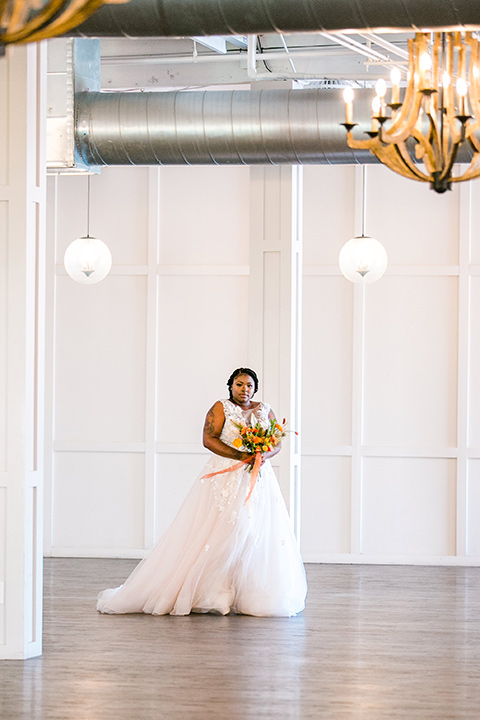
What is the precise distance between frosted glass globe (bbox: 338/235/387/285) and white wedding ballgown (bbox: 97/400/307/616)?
2201 millimetres

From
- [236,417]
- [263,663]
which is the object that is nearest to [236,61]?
[236,417]

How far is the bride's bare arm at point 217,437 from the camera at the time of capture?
7508mm

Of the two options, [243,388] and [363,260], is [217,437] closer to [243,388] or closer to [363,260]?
[243,388]

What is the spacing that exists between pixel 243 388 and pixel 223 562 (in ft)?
4.13

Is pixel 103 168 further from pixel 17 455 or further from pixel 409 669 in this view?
pixel 409 669

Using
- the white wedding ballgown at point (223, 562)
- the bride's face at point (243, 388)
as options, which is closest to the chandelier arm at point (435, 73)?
the bride's face at point (243, 388)

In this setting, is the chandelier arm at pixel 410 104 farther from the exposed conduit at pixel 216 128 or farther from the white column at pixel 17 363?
the exposed conduit at pixel 216 128

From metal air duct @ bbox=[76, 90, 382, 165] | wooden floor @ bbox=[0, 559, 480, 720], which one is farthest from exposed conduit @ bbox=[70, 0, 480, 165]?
wooden floor @ bbox=[0, 559, 480, 720]

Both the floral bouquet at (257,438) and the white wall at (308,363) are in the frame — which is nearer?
the floral bouquet at (257,438)

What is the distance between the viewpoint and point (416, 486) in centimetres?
960

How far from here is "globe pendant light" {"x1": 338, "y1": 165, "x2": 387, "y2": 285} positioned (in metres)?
8.76

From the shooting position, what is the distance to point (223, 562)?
730cm

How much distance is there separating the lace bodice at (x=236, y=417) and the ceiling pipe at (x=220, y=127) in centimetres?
189

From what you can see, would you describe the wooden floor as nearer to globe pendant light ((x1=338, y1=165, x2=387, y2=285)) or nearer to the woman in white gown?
the woman in white gown
